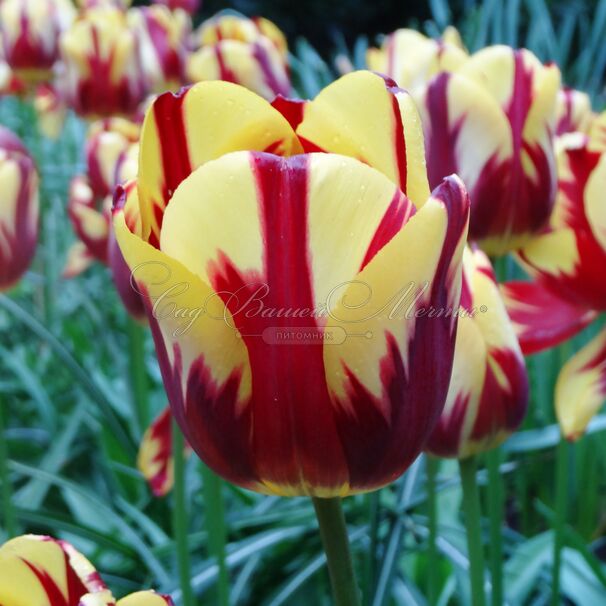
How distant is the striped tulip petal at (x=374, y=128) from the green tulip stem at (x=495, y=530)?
1.27ft

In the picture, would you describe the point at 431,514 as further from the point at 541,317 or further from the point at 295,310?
the point at 295,310

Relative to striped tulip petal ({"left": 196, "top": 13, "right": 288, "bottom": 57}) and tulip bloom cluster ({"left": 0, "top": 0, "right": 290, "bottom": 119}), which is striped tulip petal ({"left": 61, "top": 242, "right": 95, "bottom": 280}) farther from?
striped tulip petal ({"left": 196, "top": 13, "right": 288, "bottom": 57})

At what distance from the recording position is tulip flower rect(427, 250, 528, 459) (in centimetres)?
53

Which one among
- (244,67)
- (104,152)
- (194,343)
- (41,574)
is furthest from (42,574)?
(244,67)

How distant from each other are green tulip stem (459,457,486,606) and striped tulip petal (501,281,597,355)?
161 millimetres

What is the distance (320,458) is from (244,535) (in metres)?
0.76

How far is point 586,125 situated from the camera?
1.06 metres

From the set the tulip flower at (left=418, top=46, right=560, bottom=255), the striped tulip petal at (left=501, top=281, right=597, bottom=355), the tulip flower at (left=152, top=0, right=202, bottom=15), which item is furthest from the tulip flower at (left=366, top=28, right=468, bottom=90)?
the tulip flower at (left=152, top=0, right=202, bottom=15)

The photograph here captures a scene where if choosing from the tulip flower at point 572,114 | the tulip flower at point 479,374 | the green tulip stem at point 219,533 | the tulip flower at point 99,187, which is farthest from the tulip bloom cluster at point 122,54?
the tulip flower at point 479,374

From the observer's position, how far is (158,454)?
852 millimetres

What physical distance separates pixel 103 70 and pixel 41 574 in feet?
4.09

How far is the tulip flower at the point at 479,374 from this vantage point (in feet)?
1.75

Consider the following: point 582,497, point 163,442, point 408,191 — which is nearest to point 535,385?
point 582,497

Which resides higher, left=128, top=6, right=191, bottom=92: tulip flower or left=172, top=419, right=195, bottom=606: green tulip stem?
left=128, top=6, right=191, bottom=92: tulip flower
